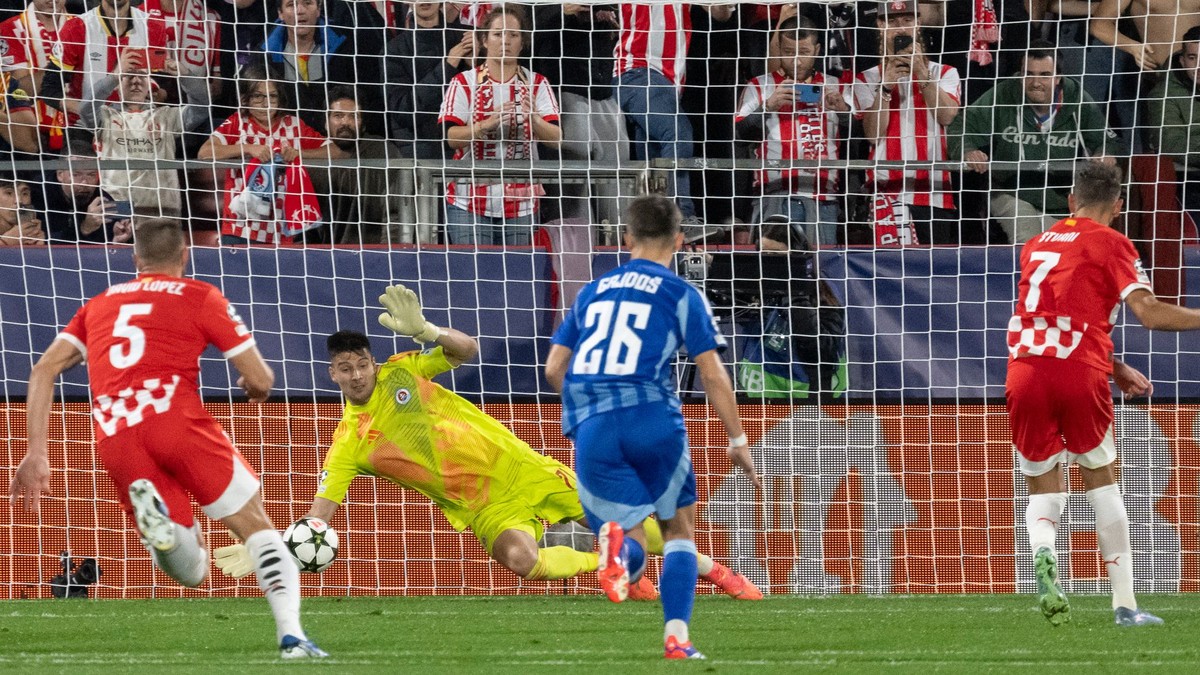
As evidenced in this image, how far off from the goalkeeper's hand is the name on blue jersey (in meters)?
3.34

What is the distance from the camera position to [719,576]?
870cm

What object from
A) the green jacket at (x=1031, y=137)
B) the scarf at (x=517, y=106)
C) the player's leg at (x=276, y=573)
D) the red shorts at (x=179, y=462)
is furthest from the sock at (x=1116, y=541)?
the scarf at (x=517, y=106)

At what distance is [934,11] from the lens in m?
11.0

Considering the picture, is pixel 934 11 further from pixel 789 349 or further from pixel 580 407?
pixel 580 407

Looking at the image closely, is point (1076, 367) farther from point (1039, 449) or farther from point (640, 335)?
point (640, 335)

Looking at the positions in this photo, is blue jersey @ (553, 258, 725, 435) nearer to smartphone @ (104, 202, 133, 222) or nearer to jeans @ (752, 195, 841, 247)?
jeans @ (752, 195, 841, 247)

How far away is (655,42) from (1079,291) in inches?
190

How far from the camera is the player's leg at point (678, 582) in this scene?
5.58m

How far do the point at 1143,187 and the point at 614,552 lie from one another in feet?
19.3

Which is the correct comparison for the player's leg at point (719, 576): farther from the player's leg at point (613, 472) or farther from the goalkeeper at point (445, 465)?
the player's leg at point (613, 472)

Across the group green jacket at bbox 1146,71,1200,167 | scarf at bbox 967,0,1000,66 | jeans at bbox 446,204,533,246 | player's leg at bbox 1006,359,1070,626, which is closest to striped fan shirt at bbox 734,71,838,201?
scarf at bbox 967,0,1000,66

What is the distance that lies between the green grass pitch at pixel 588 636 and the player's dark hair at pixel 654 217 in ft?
4.89

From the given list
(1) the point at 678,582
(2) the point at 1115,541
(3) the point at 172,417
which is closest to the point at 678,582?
(1) the point at 678,582

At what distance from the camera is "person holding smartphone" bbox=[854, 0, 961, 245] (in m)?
10.6
